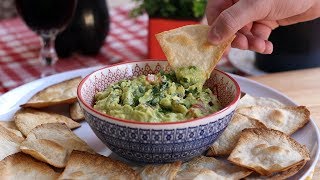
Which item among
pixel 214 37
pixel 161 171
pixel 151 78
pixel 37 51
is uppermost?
pixel 214 37

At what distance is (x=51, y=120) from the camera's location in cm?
156

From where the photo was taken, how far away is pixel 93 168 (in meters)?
1.26

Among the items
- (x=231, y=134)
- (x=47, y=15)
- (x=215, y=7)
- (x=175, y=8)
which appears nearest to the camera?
(x=231, y=134)

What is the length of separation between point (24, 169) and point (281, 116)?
2.40 feet

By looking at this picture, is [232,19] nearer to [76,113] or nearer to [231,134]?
[231,134]

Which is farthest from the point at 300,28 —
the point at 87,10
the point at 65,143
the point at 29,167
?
the point at 29,167

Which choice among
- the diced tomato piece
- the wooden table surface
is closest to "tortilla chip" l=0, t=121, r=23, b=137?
the diced tomato piece

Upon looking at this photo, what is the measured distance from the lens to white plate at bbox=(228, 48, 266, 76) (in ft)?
7.16

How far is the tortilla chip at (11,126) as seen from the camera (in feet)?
4.82

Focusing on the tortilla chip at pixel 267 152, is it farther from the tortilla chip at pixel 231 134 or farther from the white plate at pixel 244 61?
the white plate at pixel 244 61

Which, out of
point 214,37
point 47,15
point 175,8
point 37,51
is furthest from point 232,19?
point 37,51

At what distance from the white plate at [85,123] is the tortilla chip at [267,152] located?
0.04m

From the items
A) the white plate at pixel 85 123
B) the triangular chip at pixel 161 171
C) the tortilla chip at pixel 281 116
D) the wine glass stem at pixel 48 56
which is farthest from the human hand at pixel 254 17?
the wine glass stem at pixel 48 56

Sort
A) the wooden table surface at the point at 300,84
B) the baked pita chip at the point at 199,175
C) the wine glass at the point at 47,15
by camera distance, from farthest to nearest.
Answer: the wine glass at the point at 47,15 < the wooden table surface at the point at 300,84 < the baked pita chip at the point at 199,175
